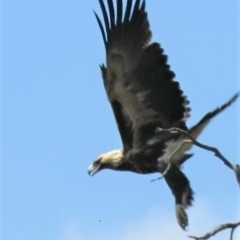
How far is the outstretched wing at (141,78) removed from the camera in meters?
7.46

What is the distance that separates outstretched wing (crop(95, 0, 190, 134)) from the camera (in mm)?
7457

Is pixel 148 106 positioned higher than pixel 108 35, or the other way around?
pixel 108 35

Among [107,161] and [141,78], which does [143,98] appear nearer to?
[141,78]

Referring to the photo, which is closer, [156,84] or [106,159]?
[156,84]

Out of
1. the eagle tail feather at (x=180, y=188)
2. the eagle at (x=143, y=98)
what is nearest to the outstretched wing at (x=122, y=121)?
the eagle at (x=143, y=98)

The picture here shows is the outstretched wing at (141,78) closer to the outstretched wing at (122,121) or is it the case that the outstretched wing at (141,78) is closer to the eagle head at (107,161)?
the outstretched wing at (122,121)

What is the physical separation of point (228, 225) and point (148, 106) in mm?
3529

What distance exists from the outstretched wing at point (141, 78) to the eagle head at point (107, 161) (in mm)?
402

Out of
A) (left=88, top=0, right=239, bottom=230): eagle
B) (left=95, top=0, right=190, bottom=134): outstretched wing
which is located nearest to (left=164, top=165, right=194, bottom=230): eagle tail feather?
(left=88, top=0, right=239, bottom=230): eagle

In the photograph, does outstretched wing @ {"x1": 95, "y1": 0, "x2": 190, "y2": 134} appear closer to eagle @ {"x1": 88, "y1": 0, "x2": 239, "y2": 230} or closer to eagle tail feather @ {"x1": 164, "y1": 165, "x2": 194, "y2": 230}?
eagle @ {"x1": 88, "y1": 0, "x2": 239, "y2": 230}

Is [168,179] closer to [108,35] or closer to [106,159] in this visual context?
[106,159]

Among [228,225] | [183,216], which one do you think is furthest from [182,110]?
[228,225]

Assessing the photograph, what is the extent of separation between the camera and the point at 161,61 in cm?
741

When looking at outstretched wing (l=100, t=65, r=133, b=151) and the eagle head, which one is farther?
the eagle head
